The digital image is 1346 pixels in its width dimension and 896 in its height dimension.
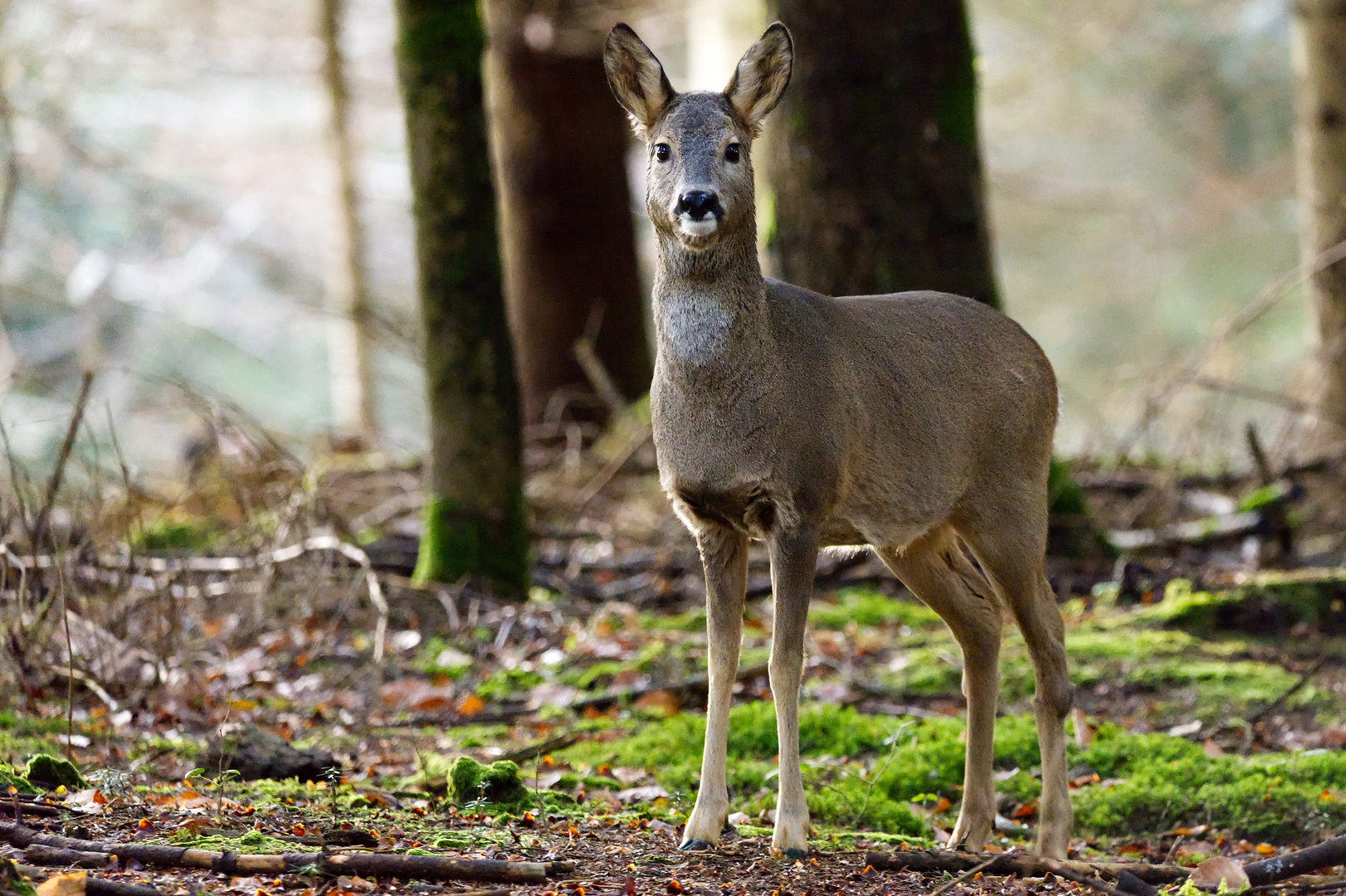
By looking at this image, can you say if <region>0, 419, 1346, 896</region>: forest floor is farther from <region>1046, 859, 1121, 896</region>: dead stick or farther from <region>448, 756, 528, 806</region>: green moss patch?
<region>1046, 859, 1121, 896</region>: dead stick

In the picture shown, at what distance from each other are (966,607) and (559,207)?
9.07 meters

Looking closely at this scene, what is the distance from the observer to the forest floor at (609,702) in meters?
4.50

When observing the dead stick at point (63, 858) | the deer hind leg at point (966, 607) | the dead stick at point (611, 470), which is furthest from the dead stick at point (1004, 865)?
the dead stick at point (611, 470)

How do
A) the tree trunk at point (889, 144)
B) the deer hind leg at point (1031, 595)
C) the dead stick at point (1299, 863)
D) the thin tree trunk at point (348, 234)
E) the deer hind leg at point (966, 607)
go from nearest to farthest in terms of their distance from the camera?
the dead stick at point (1299, 863) < the deer hind leg at point (1031, 595) < the deer hind leg at point (966, 607) < the tree trunk at point (889, 144) < the thin tree trunk at point (348, 234)

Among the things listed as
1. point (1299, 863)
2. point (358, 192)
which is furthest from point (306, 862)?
point (358, 192)

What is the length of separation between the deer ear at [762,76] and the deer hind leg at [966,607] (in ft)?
5.75

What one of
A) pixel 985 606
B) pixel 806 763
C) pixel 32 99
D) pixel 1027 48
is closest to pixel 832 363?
pixel 985 606

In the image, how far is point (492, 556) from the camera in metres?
8.41

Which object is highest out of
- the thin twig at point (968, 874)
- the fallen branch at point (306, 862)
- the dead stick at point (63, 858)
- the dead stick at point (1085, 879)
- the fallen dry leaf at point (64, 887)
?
the fallen dry leaf at point (64, 887)

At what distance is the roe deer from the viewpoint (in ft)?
15.1

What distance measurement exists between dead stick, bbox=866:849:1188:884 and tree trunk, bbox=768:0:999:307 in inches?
189

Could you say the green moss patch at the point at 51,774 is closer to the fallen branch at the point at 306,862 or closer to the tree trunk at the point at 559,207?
the fallen branch at the point at 306,862

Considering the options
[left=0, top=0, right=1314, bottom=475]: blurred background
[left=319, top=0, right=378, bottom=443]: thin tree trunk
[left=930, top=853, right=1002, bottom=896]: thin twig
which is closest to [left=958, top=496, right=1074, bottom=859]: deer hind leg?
[left=930, top=853, right=1002, bottom=896]: thin twig

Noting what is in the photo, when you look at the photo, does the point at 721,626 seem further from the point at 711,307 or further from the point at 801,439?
the point at 711,307
